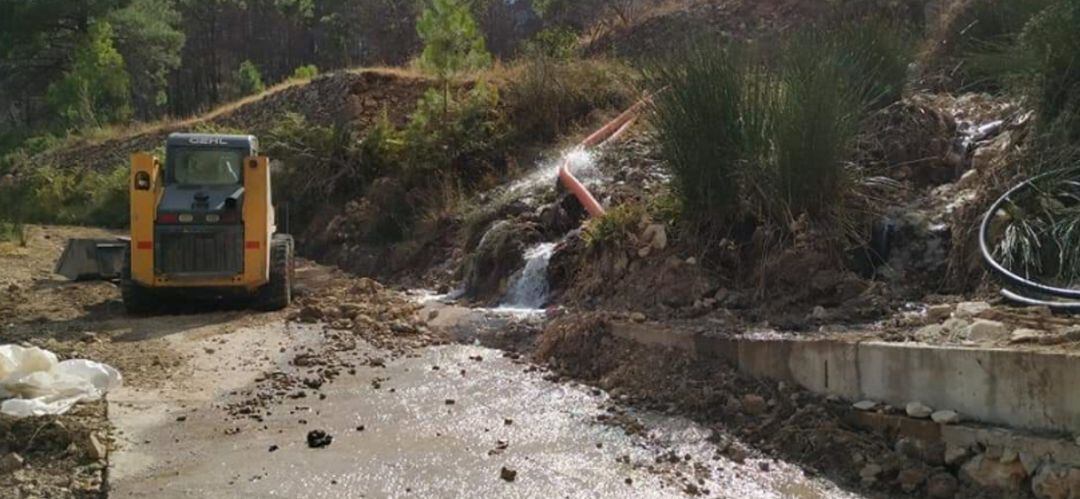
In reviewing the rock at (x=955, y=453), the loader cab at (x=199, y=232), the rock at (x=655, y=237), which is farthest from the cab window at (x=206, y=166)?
the rock at (x=955, y=453)

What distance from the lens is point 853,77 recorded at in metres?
9.52

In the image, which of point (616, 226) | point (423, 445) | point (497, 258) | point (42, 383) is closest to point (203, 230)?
point (497, 258)

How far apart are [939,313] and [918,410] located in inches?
60.6

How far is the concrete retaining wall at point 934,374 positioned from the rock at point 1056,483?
0.67 ft

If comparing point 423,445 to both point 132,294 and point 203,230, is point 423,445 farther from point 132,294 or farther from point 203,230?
point 132,294

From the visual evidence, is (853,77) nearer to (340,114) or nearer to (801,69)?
(801,69)

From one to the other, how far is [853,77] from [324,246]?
33.7 feet

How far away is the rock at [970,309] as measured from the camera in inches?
236

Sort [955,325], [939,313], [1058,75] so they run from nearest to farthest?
[955,325] < [939,313] < [1058,75]

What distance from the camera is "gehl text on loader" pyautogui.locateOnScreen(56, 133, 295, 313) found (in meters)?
10.2

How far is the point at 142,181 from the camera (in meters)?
10.2

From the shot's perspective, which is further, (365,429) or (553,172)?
(553,172)

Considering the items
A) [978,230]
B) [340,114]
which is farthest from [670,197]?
[340,114]

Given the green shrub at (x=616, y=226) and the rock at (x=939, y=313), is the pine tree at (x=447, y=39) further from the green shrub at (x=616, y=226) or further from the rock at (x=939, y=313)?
the rock at (x=939, y=313)
